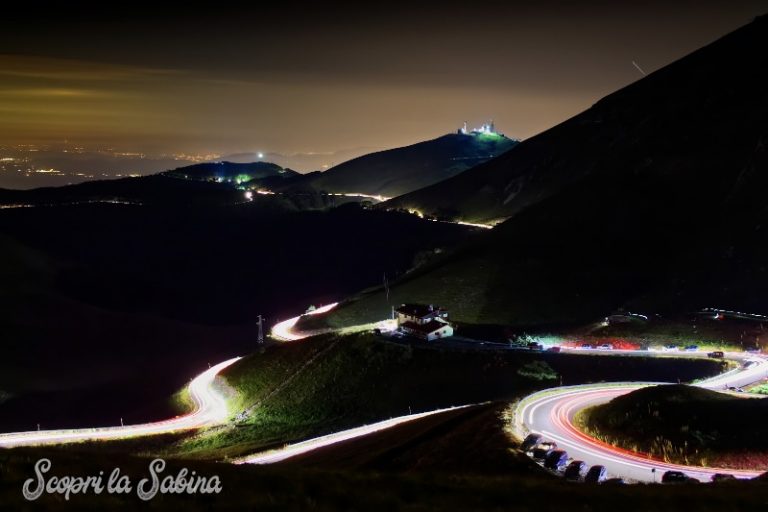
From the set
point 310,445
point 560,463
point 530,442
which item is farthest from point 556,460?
point 310,445

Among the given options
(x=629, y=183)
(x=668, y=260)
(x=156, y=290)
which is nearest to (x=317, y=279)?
(x=156, y=290)

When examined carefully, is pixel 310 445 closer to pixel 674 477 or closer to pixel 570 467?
pixel 570 467

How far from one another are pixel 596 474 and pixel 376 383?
4320 cm

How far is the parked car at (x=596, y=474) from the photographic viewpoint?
3045cm

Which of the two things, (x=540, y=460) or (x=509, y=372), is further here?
(x=509, y=372)

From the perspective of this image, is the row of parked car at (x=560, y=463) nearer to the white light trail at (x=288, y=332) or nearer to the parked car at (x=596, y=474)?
the parked car at (x=596, y=474)

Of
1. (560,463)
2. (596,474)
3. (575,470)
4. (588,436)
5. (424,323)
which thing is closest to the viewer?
(596,474)

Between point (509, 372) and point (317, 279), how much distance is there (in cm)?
10575

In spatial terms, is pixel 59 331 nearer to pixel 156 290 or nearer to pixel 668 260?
pixel 156 290

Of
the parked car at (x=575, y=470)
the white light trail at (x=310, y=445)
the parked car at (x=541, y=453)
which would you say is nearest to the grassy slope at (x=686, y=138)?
the white light trail at (x=310, y=445)

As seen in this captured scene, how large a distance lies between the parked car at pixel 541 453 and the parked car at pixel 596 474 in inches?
133

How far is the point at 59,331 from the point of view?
116 metres

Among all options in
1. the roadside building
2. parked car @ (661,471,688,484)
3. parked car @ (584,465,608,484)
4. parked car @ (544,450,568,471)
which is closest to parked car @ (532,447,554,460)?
parked car @ (544,450,568,471)

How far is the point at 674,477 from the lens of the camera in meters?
31.0
